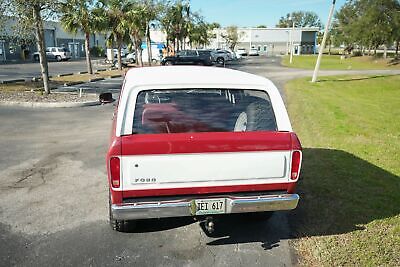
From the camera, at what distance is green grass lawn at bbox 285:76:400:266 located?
3.75m

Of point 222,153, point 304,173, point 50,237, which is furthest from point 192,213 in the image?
point 304,173

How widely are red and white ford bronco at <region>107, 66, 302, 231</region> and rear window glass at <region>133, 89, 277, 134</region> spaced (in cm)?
1

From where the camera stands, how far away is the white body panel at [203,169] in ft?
10.3

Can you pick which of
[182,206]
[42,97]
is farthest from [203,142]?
[42,97]

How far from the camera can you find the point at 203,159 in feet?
10.6

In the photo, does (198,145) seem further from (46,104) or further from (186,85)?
(46,104)

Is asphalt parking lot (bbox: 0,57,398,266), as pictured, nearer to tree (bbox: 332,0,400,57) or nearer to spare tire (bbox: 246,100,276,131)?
spare tire (bbox: 246,100,276,131)

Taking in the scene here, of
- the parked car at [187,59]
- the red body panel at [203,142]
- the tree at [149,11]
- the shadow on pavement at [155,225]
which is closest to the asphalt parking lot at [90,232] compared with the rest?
the shadow on pavement at [155,225]

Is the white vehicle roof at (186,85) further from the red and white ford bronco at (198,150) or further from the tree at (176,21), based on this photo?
the tree at (176,21)

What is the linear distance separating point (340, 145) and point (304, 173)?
89.2 inches

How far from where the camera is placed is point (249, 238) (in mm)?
4008

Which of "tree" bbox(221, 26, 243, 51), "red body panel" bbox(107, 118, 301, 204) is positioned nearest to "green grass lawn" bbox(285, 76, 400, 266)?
"red body panel" bbox(107, 118, 301, 204)

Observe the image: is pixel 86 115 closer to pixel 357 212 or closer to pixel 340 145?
pixel 340 145

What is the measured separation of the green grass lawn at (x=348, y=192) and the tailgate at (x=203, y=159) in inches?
45.5
